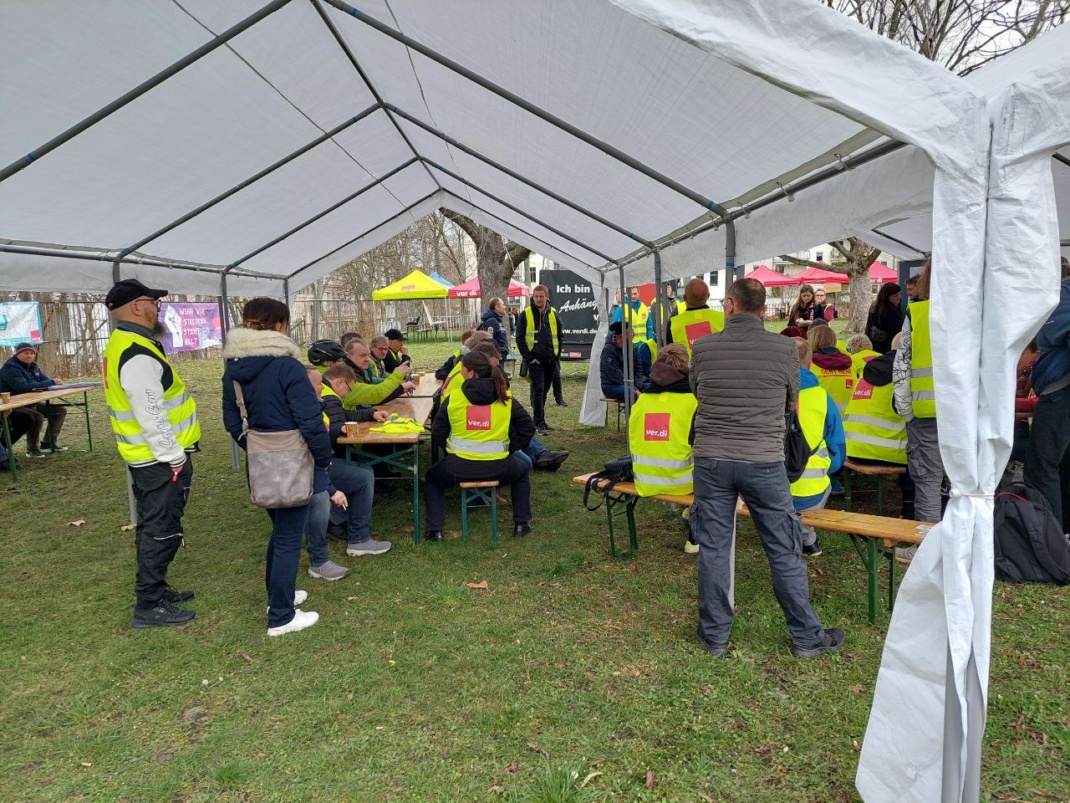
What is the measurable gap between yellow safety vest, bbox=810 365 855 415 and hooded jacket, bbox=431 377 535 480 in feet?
7.95

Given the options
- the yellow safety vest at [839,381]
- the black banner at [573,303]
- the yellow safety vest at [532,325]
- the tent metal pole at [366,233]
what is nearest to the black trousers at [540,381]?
the yellow safety vest at [532,325]

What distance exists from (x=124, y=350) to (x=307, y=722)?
2.05 meters

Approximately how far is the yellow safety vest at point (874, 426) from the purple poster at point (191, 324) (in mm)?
10728

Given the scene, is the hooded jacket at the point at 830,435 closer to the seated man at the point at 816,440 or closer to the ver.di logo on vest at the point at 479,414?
the seated man at the point at 816,440

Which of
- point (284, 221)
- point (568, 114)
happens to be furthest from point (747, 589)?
point (284, 221)

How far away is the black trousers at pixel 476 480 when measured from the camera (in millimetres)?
4891

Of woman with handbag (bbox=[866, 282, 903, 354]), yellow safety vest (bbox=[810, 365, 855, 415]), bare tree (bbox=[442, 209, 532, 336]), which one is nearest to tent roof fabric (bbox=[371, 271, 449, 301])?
bare tree (bbox=[442, 209, 532, 336])

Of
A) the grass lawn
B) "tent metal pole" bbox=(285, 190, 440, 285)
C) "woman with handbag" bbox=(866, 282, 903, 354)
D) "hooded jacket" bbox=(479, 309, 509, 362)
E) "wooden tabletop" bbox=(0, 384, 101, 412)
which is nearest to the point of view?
the grass lawn

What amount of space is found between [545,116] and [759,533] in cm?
285

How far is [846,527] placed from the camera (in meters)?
3.50

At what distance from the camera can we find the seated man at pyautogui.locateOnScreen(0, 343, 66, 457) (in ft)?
25.5

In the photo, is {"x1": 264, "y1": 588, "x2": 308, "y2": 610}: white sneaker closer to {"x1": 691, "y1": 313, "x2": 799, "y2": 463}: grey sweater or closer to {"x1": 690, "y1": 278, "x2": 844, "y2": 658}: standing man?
{"x1": 690, "y1": 278, "x2": 844, "y2": 658}: standing man

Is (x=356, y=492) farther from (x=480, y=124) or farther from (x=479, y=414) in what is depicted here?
(x=480, y=124)

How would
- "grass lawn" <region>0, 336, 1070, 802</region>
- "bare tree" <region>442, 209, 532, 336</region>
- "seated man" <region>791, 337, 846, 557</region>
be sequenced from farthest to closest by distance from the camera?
"bare tree" <region>442, 209, 532, 336</region>, "seated man" <region>791, 337, 846, 557</region>, "grass lawn" <region>0, 336, 1070, 802</region>
